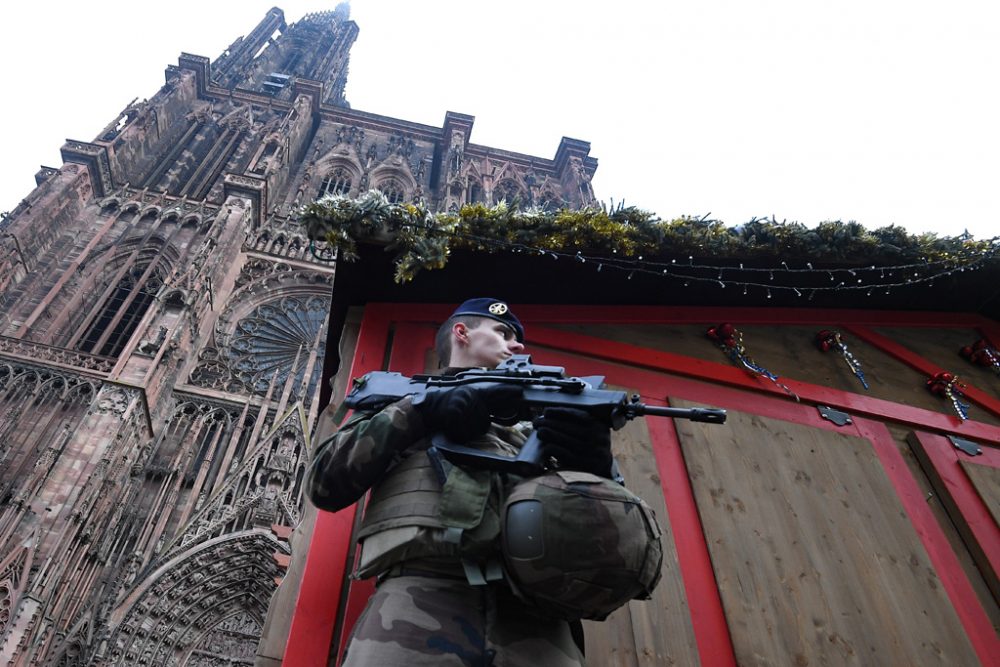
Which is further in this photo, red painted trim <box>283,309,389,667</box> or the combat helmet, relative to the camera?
red painted trim <box>283,309,389,667</box>

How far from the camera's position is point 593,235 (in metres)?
4.26

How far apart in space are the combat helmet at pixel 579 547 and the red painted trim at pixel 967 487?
362 centimetres

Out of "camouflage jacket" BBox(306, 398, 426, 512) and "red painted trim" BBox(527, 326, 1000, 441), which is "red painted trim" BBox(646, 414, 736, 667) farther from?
"camouflage jacket" BBox(306, 398, 426, 512)

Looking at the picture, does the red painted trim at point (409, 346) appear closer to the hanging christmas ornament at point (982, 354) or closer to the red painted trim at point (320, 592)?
the red painted trim at point (320, 592)

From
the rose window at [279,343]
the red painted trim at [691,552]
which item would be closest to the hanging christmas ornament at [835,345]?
the red painted trim at [691,552]

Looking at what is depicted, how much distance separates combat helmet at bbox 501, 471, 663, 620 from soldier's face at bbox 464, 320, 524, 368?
101 centimetres

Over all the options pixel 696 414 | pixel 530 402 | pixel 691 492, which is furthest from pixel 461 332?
pixel 691 492

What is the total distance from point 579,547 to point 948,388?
16.4 feet

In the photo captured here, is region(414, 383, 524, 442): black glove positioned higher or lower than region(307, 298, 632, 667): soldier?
higher

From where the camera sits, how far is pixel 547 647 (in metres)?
1.87

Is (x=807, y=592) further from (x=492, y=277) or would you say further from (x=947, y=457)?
(x=492, y=277)

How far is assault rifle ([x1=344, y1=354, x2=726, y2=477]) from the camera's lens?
1954 millimetres

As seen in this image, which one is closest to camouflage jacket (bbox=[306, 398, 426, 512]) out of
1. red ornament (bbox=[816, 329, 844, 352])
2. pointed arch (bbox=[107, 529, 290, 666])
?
red ornament (bbox=[816, 329, 844, 352])

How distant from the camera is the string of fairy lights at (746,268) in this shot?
398 cm
